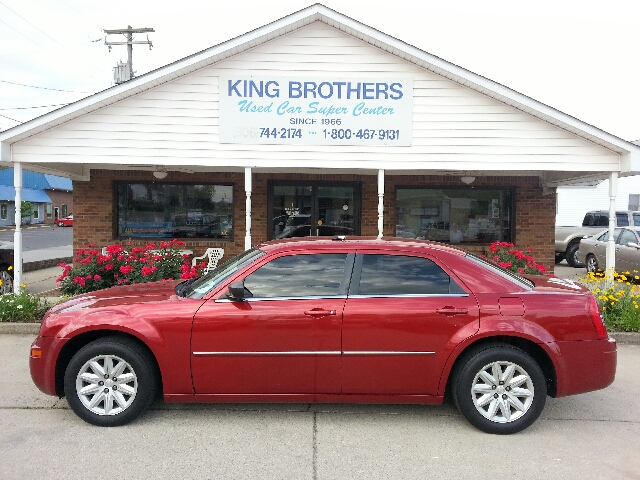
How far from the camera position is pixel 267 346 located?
13.3 ft

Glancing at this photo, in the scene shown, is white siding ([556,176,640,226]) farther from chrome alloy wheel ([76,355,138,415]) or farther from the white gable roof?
chrome alloy wheel ([76,355,138,415])

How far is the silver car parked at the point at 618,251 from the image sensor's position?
39.7 ft

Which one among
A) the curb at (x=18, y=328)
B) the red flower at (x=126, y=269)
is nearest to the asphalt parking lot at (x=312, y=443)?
the curb at (x=18, y=328)

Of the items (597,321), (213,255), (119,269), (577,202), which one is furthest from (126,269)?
(577,202)

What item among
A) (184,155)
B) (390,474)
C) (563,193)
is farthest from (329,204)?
(563,193)

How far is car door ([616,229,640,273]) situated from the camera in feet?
39.3

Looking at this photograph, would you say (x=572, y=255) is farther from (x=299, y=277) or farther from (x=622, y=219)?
(x=299, y=277)

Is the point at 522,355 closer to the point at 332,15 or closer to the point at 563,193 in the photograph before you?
the point at 332,15

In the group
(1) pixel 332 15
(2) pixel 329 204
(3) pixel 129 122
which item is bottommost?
(2) pixel 329 204

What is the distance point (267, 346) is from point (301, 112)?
5547 mm

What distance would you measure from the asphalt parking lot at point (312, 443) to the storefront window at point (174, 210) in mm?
6738

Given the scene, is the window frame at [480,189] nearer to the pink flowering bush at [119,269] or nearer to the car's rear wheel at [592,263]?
the car's rear wheel at [592,263]

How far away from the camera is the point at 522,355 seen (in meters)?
4.08

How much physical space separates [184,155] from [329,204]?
12.2ft
